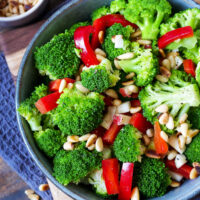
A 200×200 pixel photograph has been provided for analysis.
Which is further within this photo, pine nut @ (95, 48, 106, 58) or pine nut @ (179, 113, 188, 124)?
pine nut @ (95, 48, 106, 58)

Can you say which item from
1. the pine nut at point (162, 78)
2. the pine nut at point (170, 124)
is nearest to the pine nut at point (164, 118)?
the pine nut at point (170, 124)

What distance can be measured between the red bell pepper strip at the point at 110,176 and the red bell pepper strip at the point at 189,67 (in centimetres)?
86

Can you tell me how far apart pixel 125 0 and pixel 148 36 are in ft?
1.39

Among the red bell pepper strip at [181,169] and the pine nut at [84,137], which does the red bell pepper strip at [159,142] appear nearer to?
the red bell pepper strip at [181,169]

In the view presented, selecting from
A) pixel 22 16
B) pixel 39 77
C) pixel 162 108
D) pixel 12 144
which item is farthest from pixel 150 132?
pixel 22 16

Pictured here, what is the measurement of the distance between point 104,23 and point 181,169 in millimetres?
1242

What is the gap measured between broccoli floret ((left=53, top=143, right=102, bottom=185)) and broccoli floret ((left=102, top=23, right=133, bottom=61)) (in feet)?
2.30

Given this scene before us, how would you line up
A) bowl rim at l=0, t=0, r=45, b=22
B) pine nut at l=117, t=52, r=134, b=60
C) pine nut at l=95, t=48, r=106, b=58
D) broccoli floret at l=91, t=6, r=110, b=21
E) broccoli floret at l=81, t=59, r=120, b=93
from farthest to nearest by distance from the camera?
bowl rim at l=0, t=0, r=45, b=22, broccoli floret at l=91, t=6, r=110, b=21, pine nut at l=95, t=48, r=106, b=58, pine nut at l=117, t=52, r=134, b=60, broccoli floret at l=81, t=59, r=120, b=93

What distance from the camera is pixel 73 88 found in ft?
7.49

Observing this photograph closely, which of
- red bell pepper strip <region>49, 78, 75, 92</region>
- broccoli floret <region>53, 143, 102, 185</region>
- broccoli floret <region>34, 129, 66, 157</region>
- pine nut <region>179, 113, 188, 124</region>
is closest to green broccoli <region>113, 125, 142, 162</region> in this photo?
broccoli floret <region>53, 143, 102, 185</region>

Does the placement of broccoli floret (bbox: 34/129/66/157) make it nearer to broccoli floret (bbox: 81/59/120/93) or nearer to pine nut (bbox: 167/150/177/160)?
broccoli floret (bbox: 81/59/120/93)

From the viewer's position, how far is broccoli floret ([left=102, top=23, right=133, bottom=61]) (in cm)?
228

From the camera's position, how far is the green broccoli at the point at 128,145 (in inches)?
85.4

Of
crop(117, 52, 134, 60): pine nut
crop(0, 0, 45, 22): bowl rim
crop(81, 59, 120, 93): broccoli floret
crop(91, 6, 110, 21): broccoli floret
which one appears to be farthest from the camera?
crop(0, 0, 45, 22): bowl rim
